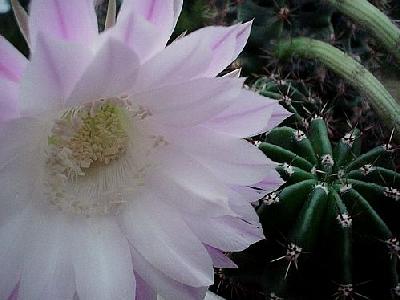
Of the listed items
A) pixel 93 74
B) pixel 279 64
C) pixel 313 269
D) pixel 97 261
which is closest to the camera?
pixel 93 74

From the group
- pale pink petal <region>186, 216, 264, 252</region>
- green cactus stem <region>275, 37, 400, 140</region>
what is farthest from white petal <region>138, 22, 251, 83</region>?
green cactus stem <region>275, 37, 400, 140</region>

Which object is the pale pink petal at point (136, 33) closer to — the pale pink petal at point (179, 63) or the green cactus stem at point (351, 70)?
the pale pink petal at point (179, 63)

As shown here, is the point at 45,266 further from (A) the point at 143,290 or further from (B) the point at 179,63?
(B) the point at 179,63

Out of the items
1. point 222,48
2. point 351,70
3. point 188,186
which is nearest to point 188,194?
point 188,186

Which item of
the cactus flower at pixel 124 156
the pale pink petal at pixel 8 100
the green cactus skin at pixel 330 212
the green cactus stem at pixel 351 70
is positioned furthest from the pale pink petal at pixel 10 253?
the green cactus stem at pixel 351 70

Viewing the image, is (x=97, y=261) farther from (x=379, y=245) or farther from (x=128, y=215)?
(x=379, y=245)

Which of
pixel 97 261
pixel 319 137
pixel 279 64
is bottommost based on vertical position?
pixel 97 261

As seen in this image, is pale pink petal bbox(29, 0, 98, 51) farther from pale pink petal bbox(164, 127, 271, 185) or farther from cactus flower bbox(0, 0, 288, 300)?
pale pink petal bbox(164, 127, 271, 185)

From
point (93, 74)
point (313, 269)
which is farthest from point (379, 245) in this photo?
point (93, 74)
